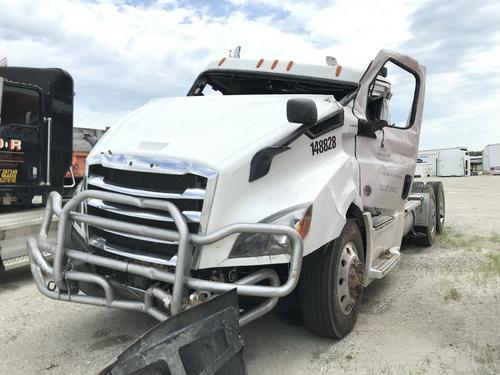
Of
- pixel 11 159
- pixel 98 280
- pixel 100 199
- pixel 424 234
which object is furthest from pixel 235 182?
pixel 424 234

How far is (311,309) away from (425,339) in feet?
3.43

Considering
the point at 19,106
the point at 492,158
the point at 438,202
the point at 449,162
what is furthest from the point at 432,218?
the point at 492,158

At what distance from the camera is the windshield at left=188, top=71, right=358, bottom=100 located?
4703mm

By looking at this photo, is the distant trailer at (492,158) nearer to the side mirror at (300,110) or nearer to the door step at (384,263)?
the door step at (384,263)

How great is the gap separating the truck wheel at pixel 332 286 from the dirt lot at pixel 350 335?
20 cm

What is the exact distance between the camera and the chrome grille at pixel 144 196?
317 centimetres

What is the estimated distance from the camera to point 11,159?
6.03m

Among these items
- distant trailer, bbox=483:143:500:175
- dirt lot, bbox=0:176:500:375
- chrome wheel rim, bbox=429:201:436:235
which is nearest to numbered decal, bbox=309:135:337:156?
dirt lot, bbox=0:176:500:375

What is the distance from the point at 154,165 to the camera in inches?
130

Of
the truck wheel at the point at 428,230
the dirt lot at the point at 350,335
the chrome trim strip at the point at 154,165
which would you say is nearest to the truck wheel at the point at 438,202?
the truck wheel at the point at 428,230

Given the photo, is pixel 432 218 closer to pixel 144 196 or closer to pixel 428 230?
pixel 428 230

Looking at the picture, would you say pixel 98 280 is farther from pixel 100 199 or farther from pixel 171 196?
pixel 171 196

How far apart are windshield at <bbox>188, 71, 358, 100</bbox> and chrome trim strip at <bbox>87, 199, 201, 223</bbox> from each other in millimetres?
2178

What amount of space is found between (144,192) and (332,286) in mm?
1567
